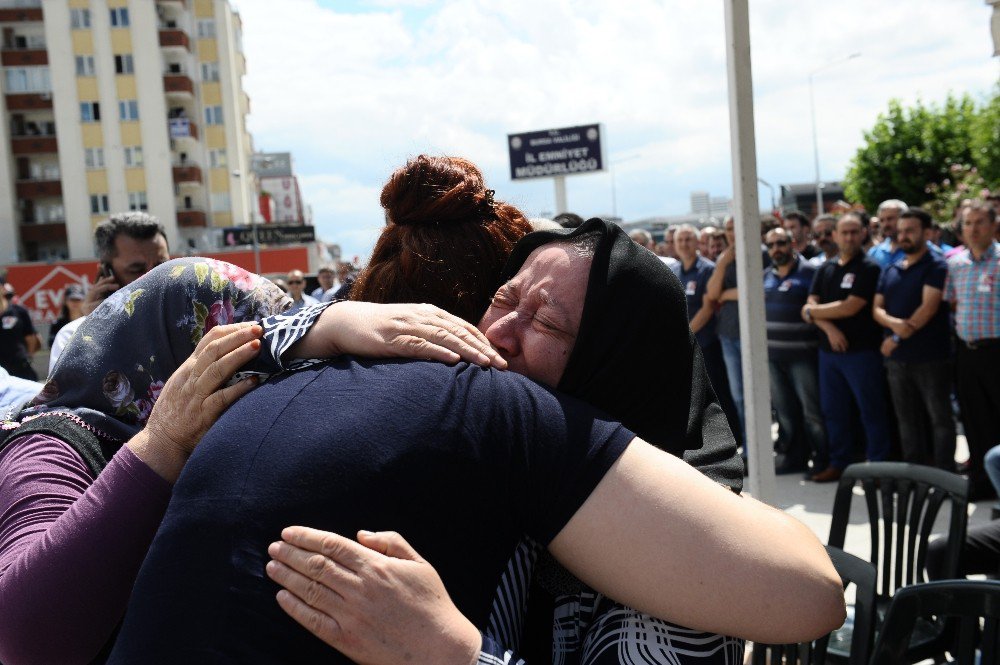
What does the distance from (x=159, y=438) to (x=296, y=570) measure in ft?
1.55

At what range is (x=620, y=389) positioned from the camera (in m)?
1.49

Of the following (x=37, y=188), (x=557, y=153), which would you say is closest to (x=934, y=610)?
(x=557, y=153)

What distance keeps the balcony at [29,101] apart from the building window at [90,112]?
1.94 meters

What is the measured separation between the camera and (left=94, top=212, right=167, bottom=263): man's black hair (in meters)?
4.08

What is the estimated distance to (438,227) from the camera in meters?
1.79

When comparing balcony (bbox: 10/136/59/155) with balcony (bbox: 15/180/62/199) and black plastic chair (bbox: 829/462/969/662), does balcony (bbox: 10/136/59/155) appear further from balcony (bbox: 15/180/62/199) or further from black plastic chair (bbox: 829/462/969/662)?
black plastic chair (bbox: 829/462/969/662)

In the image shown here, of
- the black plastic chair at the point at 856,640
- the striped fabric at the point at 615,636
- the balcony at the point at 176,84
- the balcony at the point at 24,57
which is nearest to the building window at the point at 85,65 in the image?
the balcony at the point at 24,57

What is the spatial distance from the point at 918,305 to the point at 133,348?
603cm

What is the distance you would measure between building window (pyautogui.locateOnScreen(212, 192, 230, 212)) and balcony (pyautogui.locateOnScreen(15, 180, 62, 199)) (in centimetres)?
815

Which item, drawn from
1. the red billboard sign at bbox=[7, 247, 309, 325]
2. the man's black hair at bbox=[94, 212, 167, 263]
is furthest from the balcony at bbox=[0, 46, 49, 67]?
the man's black hair at bbox=[94, 212, 167, 263]

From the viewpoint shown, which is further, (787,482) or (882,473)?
(787,482)

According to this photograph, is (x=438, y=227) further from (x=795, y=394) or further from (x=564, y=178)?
(x=564, y=178)

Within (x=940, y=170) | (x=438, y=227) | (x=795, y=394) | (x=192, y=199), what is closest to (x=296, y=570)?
(x=438, y=227)

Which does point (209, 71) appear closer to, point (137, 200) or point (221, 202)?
point (221, 202)
